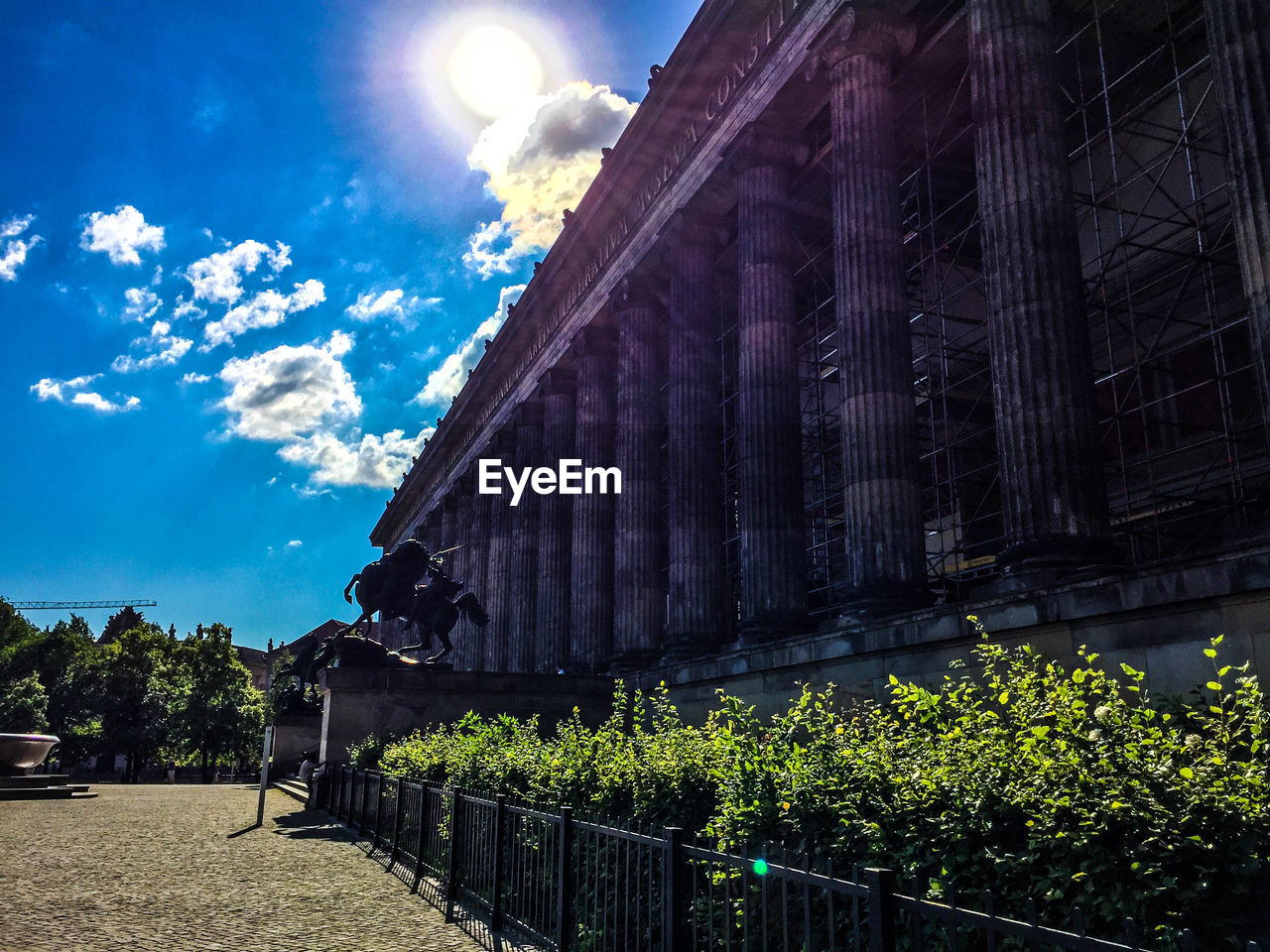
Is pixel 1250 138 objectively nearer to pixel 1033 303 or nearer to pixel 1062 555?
pixel 1033 303

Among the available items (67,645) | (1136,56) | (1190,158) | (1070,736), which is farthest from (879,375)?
(67,645)

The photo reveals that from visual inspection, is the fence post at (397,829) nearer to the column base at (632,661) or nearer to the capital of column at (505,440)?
the column base at (632,661)

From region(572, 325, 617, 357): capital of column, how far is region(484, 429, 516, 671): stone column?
9.83 metres

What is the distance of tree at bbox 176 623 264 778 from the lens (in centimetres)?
6244

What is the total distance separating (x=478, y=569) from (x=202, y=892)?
36451 mm

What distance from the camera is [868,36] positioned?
18953mm

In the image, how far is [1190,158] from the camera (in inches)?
784

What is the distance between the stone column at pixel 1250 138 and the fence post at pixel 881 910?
391 inches

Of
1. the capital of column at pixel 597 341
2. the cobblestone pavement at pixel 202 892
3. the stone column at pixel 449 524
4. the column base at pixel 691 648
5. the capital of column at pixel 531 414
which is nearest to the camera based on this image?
the cobblestone pavement at pixel 202 892

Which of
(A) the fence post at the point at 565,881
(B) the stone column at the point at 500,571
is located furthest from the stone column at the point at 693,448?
(A) the fence post at the point at 565,881

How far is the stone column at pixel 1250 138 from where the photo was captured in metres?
11.6

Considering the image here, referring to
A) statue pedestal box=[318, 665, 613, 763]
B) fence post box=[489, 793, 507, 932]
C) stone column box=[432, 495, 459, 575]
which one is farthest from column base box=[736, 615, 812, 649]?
stone column box=[432, 495, 459, 575]

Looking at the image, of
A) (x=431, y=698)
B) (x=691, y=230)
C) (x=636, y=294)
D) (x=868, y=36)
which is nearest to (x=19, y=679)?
(x=431, y=698)

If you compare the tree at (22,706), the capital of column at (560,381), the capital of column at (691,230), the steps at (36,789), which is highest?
the capital of column at (691,230)
